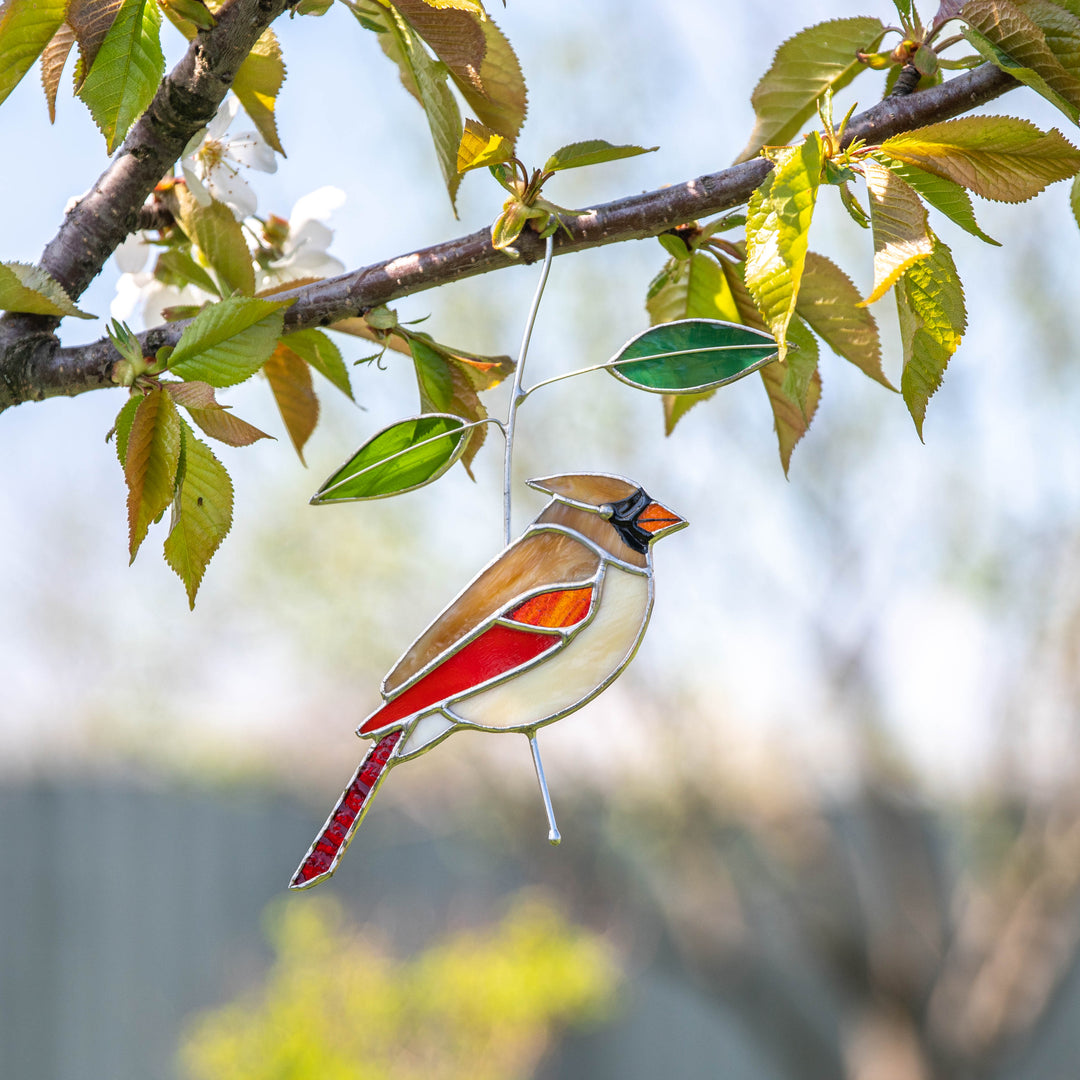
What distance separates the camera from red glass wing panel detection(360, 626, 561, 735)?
45 centimetres

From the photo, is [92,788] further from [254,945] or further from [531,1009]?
[531,1009]

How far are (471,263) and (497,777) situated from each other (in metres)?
2.93

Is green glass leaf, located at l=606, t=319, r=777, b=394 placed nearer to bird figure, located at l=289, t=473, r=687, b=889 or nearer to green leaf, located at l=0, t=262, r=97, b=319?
bird figure, located at l=289, t=473, r=687, b=889

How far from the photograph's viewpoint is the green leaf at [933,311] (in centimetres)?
40

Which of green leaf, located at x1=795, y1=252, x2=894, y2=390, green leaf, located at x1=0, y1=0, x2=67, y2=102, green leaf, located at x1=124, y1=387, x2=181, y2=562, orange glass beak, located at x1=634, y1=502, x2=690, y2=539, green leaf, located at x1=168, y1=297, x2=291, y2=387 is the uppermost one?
green leaf, located at x1=0, y1=0, x2=67, y2=102

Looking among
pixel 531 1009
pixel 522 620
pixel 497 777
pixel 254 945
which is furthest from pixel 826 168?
pixel 254 945

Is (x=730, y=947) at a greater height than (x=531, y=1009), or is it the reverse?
(x=531, y=1009)

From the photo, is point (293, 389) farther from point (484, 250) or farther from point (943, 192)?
point (943, 192)

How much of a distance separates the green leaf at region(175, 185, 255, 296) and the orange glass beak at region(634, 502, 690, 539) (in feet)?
0.84

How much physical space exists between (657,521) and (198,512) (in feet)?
0.72

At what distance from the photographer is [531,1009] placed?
2652mm

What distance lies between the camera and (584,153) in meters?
0.46

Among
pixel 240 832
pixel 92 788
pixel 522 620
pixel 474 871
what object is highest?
pixel 522 620

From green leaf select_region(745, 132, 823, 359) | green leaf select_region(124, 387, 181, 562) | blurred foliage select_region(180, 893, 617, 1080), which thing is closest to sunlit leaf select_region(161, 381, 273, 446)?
green leaf select_region(124, 387, 181, 562)
